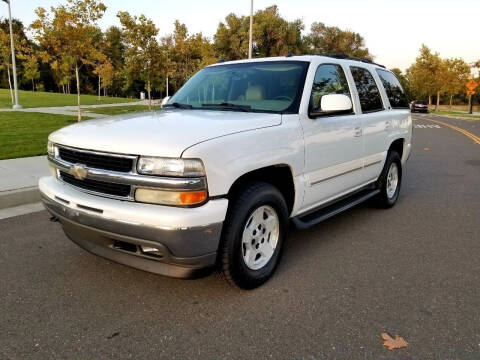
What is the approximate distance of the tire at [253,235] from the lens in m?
2.95

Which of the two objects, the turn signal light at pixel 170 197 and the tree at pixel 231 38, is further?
the tree at pixel 231 38

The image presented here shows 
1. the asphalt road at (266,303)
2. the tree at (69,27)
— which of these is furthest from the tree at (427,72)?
the asphalt road at (266,303)

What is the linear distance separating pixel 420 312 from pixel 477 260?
1.40 meters

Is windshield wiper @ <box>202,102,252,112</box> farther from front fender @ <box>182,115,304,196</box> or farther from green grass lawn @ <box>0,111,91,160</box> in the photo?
green grass lawn @ <box>0,111,91,160</box>

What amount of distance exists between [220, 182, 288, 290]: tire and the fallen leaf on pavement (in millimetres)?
1042

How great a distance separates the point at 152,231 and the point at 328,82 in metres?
2.48

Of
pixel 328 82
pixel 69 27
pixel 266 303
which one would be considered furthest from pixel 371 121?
pixel 69 27

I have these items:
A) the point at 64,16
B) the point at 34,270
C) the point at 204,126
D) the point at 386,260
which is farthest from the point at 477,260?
the point at 64,16

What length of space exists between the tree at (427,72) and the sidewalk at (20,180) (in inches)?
2215

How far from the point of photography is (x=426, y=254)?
4129 millimetres

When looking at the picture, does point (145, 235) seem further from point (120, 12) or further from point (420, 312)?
point (120, 12)

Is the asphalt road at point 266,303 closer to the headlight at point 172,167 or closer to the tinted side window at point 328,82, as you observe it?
the headlight at point 172,167

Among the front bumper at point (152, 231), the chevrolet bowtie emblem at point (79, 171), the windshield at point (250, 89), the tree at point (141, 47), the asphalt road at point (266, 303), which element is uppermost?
the tree at point (141, 47)

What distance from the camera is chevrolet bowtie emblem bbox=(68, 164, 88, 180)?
2.98 meters
